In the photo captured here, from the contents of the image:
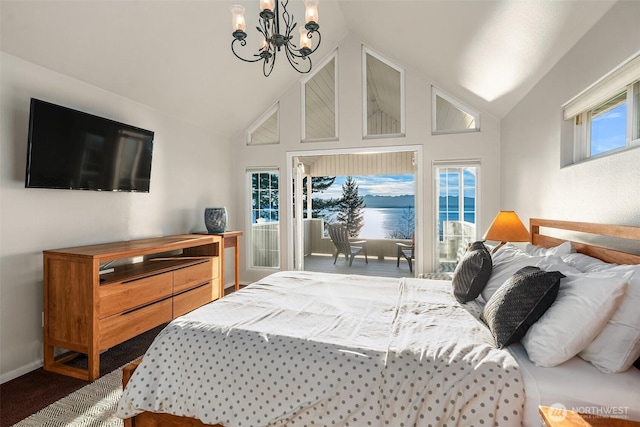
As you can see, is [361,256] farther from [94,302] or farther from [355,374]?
[355,374]

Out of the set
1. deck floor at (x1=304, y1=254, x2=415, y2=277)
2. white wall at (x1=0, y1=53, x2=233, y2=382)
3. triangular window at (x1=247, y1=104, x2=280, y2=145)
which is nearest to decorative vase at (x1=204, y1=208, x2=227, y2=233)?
white wall at (x1=0, y1=53, x2=233, y2=382)

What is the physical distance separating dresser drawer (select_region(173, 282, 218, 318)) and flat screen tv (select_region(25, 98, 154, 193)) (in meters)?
1.16

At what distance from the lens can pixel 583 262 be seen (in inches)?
67.2

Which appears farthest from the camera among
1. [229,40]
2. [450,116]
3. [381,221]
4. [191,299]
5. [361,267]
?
[381,221]

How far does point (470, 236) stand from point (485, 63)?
217cm

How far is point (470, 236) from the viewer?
4.27m

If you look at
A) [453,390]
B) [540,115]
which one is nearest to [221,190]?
[540,115]

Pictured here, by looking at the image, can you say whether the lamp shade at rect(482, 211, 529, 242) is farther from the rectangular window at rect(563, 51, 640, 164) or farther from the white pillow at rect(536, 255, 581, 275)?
the white pillow at rect(536, 255, 581, 275)

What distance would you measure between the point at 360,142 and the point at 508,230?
7.88ft

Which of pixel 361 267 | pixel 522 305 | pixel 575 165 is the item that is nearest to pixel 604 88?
pixel 575 165

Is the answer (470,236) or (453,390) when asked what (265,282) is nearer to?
(453,390)

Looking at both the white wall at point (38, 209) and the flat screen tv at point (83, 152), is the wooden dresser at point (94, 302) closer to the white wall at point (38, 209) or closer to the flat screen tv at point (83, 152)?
the white wall at point (38, 209)

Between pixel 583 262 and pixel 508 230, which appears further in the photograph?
pixel 508 230

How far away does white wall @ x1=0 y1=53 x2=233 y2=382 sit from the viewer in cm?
231
